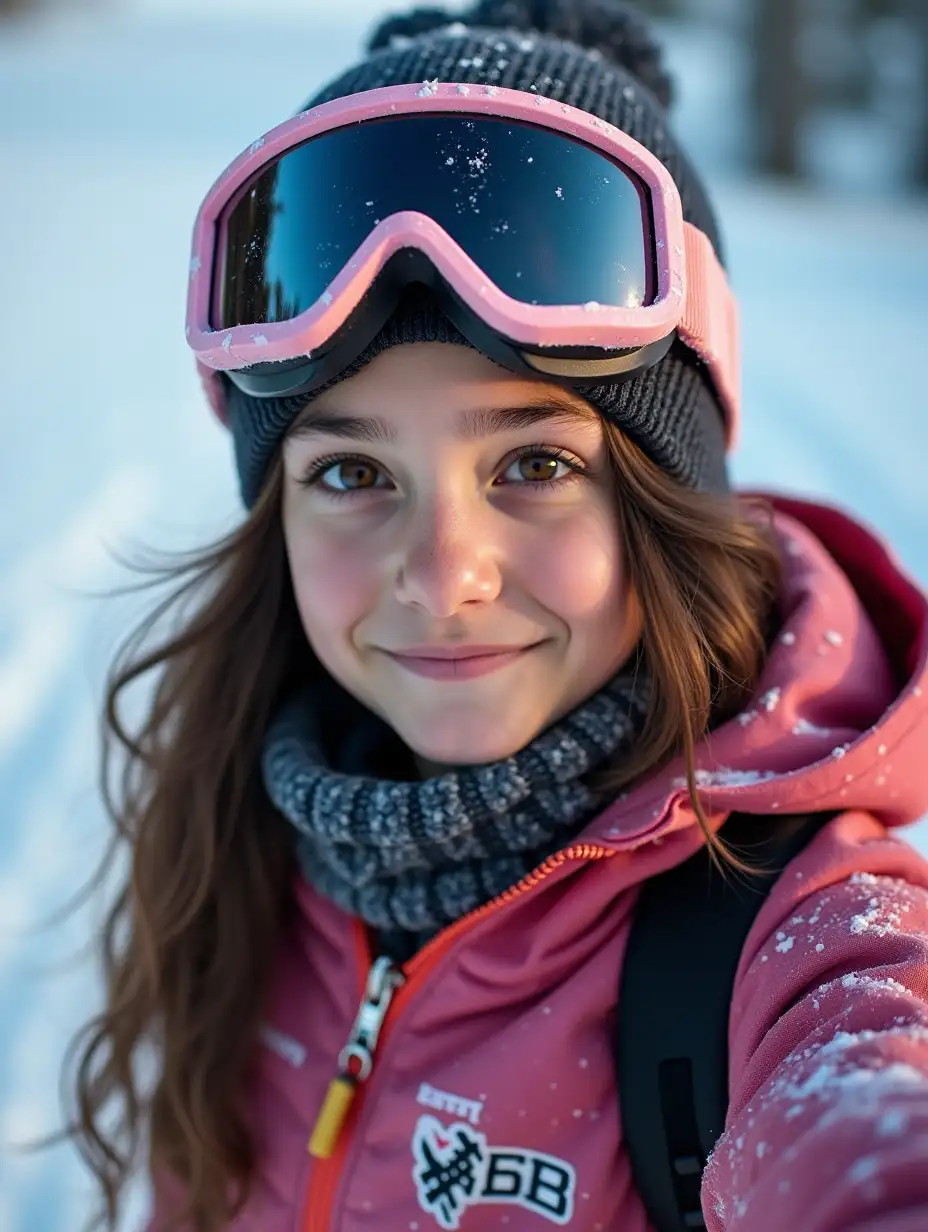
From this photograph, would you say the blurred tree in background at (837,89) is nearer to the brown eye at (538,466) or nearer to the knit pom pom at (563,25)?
the knit pom pom at (563,25)

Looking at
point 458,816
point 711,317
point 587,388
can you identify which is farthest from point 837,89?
point 458,816

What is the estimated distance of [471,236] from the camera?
1497 mm

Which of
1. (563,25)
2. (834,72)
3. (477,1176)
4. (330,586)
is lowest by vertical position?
(477,1176)

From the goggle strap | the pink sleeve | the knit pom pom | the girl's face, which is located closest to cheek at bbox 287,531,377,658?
the girl's face

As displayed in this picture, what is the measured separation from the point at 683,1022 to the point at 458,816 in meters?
0.40

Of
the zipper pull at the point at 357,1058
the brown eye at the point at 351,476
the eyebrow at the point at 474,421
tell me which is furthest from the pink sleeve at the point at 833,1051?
the brown eye at the point at 351,476

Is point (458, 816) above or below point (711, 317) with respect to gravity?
below

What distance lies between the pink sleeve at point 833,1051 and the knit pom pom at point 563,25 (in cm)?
142

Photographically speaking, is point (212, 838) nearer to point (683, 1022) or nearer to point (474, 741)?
point (474, 741)

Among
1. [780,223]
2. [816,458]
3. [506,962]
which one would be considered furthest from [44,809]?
[780,223]

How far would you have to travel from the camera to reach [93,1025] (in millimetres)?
2221

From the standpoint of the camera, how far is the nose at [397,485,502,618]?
5.06ft

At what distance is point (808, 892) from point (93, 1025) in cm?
144

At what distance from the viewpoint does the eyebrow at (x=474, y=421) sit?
60.3 inches
